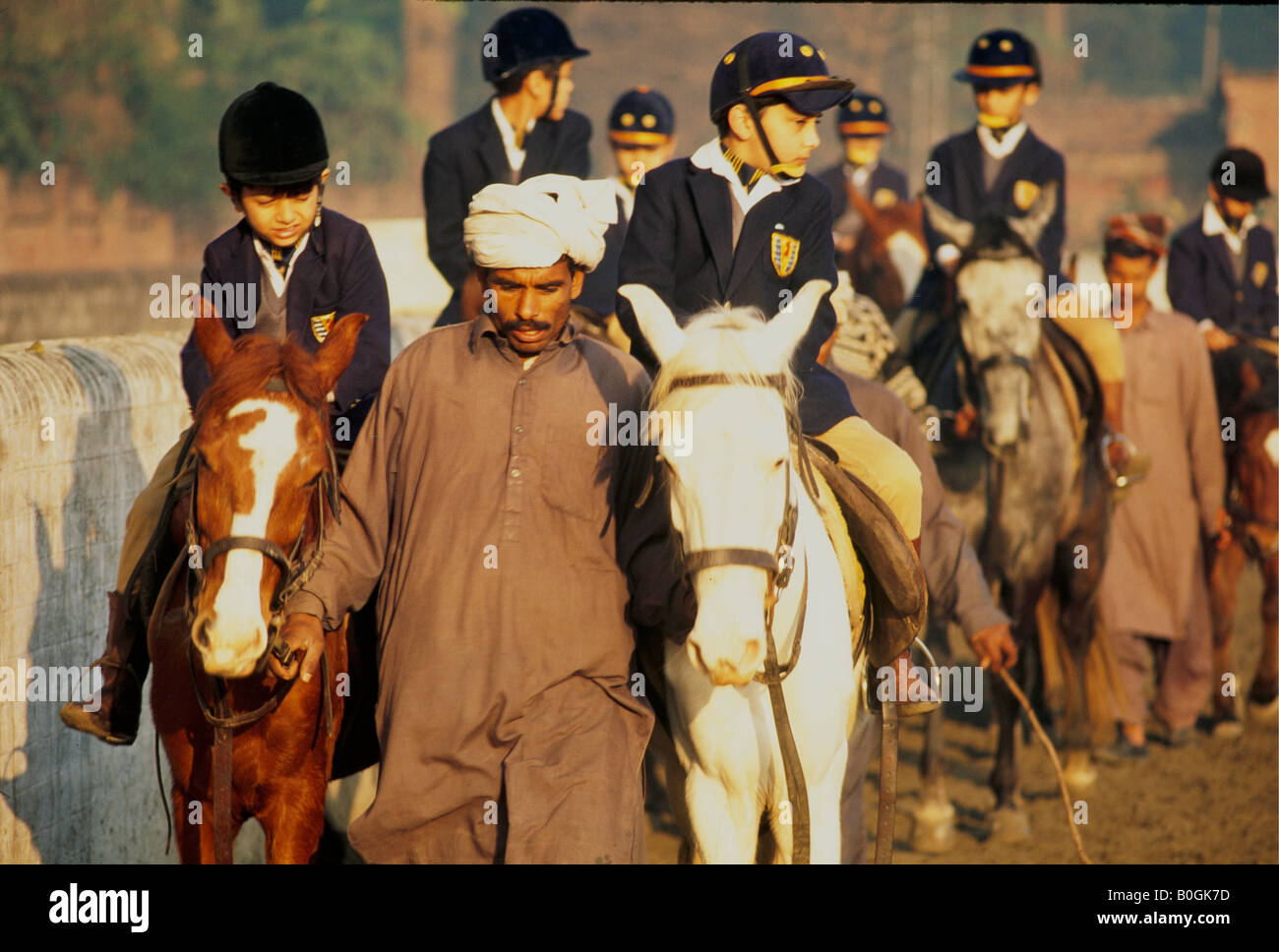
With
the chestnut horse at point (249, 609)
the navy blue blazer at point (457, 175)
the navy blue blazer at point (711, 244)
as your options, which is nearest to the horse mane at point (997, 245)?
the navy blue blazer at point (457, 175)

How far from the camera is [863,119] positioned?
14.9m

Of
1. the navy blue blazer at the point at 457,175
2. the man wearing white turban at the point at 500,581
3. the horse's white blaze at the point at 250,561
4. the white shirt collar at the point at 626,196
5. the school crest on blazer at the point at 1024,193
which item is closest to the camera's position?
the horse's white blaze at the point at 250,561

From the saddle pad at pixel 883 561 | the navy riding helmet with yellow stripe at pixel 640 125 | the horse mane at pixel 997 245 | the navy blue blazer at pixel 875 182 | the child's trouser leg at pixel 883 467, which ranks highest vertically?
the navy blue blazer at pixel 875 182

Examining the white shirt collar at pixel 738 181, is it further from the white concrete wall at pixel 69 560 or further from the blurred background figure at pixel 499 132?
the blurred background figure at pixel 499 132

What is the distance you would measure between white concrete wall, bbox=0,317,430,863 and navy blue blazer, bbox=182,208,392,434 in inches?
38.7

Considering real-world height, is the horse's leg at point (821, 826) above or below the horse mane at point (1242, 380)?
below

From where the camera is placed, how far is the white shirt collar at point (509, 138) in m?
8.29

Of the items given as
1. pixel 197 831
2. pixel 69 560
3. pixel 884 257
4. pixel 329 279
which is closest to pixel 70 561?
pixel 69 560

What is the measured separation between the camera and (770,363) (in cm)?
423

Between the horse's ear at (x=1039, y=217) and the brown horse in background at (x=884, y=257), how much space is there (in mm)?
4450

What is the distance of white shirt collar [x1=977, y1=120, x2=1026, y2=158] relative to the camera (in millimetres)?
9945

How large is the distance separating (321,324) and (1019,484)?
15.2 ft

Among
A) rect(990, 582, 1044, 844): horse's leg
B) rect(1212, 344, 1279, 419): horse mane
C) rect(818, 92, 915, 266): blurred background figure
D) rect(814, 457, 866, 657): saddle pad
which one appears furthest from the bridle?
rect(818, 92, 915, 266): blurred background figure

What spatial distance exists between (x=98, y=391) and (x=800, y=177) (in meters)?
2.91
